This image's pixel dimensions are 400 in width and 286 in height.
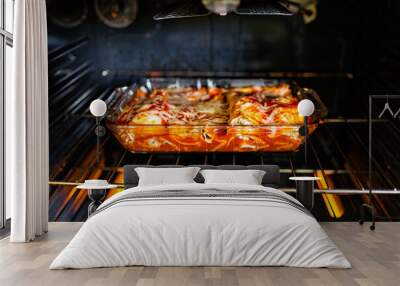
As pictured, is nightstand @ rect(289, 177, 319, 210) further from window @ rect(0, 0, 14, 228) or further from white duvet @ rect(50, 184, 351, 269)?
window @ rect(0, 0, 14, 228)

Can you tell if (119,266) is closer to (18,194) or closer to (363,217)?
(18,194)

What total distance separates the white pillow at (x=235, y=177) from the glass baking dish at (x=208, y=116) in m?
0.76

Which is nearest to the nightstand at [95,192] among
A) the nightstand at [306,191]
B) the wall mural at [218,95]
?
the wall mural at [218,95]

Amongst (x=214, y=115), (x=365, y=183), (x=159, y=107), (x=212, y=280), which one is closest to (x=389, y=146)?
(x=365, y=183)

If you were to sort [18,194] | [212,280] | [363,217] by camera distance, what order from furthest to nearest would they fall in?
[363,217], [18,194], [212,280]

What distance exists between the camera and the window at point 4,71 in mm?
6762

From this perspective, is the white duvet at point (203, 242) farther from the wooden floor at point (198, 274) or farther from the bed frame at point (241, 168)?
the bed frame at point (241, 168)

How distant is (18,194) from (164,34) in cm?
321

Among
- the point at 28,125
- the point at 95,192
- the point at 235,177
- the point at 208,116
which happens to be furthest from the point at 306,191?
the point at 28,125

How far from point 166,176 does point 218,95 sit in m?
1.63

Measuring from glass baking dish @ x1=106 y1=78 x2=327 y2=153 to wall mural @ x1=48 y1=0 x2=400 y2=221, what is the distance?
0.05ft

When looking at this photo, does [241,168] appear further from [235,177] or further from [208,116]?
[208,116]

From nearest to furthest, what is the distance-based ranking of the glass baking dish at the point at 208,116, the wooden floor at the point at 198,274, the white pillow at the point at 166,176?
1. the wooden floor at the point at 198,274
2. the white pillow at the point at 166,176
3. the glass baking dish at the point at 208,116

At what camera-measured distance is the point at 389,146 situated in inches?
307
